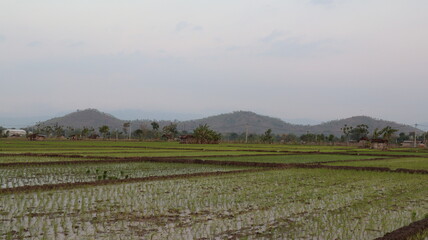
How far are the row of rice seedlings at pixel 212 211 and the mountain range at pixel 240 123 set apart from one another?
11182cm

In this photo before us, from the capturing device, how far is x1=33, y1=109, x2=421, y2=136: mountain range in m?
126

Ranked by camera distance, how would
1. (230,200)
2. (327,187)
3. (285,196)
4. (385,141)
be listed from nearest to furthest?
(230,200)
(285,196)
(327,187)
(385,141)

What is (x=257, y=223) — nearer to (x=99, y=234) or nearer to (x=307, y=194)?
(x=99, y=234)

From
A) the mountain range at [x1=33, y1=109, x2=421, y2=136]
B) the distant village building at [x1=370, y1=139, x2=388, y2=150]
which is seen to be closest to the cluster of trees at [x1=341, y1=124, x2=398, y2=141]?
the distant village building at [x1=370, y1=139, x2=388, y2=150]

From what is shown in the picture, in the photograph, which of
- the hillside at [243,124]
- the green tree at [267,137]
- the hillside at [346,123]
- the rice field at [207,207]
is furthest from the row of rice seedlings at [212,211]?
the hillside at [243,124]

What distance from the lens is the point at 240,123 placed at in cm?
13662

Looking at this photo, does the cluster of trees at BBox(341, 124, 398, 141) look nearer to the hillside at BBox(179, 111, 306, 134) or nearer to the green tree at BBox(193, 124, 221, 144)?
the green tree at BBox(193, 124, 221, 144)

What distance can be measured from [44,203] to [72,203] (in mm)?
489

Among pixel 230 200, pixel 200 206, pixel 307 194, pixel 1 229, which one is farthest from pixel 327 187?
pixel 1 229

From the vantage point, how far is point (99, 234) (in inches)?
222

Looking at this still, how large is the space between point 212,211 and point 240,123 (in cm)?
12929

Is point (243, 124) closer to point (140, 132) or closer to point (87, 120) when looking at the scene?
point (87, 120)

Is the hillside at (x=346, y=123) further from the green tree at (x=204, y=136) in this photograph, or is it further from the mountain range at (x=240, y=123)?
the green tree at (x=204, y=136)

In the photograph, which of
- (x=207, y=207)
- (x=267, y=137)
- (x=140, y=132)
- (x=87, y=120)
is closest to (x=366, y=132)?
(x=267, y=137)
